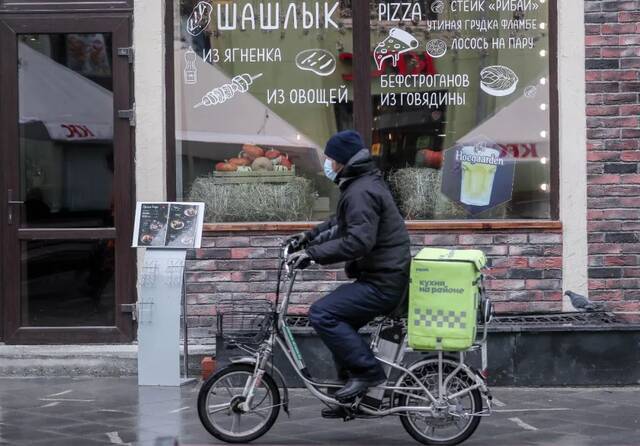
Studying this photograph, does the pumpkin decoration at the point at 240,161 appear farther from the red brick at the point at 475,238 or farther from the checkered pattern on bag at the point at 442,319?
the checkered pattern on bag at the point at 442,319

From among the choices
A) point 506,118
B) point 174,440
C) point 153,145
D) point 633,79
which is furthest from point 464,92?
point 174,440

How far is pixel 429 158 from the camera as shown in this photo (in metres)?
9.80

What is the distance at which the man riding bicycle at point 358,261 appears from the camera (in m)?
6.76

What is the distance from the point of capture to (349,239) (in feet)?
22.1

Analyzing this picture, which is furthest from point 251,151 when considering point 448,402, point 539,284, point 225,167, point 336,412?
point 448,402

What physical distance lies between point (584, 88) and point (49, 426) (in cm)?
485

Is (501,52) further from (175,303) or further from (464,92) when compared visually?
(175,303)

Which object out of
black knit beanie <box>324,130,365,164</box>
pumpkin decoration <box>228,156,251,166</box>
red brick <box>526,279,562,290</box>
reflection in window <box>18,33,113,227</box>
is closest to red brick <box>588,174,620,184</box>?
red brick <box>526,279,562,290</box>

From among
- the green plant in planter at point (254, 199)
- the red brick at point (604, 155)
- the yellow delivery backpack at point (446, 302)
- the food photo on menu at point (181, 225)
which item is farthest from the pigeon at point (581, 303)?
the food photo on menu at point (181, 225)

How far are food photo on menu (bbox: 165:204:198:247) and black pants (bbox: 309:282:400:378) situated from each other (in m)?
2.33

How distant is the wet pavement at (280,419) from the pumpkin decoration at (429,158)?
2.01 metres

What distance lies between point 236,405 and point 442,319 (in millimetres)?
1284

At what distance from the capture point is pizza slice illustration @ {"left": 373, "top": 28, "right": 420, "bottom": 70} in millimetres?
9766

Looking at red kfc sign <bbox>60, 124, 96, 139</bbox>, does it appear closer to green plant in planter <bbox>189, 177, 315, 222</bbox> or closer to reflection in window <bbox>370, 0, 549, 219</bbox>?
green plant in planter <bbox>189, 177, 315, 222</bbox>
